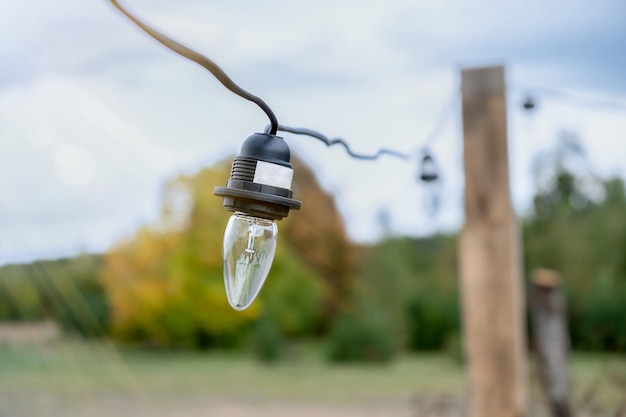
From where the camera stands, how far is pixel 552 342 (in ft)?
11.6

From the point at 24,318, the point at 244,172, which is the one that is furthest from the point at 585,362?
the point at 244,172

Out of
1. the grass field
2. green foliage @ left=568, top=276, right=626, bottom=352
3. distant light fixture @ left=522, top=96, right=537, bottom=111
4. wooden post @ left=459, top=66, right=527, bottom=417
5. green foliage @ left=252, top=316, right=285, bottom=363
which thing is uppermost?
distant light fixture @ left=522, top=96, right=537, bottom=111

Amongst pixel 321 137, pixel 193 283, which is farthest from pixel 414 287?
pixel 321 137

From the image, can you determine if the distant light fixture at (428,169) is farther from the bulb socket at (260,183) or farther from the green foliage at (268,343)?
the green foliage at (268,343)

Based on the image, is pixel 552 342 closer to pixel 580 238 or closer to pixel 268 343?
pixel 580 238

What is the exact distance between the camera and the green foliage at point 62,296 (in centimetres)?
524

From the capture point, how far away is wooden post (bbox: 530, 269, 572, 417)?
351 centimetres

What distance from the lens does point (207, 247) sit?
331 inches

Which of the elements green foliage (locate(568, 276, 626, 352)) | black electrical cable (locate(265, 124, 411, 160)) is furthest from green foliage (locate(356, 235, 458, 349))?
black electrical cable (locate(265, 124, 411, 160))

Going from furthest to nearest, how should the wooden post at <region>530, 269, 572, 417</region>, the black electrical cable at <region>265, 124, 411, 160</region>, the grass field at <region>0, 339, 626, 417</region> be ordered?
the grass field at <region>0, 339, 626, 417</region> < the wooden post at <region>530, 269, 572, 417</region> < the black electrical cable at <region>265, 124, 411, 160</region>

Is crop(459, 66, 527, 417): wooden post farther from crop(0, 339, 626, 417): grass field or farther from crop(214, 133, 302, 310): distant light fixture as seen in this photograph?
crop(0, 339, 626, 417): grass field

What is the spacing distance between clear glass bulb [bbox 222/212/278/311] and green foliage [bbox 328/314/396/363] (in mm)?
7508

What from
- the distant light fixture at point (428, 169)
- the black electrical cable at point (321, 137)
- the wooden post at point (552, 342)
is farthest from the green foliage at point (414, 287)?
the black electrical cable at point (321, 137)

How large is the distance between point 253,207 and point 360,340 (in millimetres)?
7760
